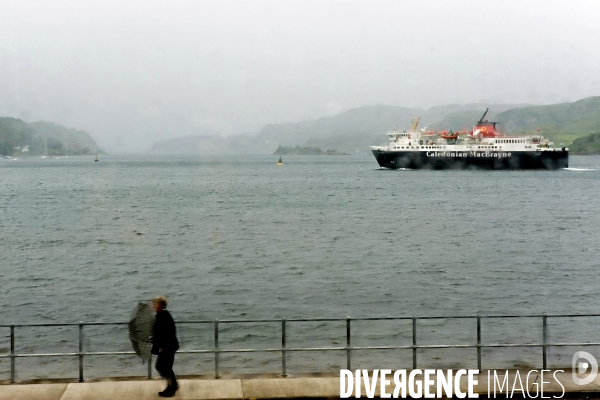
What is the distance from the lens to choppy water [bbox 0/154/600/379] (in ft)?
75.4

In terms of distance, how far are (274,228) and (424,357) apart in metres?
39.9

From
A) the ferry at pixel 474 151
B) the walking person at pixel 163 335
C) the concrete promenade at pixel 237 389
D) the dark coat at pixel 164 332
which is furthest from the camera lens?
the ferry at pixel 474 151

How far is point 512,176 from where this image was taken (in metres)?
141

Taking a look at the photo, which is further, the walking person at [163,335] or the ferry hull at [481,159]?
the ferry hull at [481,159]

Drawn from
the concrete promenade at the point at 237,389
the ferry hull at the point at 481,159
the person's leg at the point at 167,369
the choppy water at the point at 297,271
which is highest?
the ferry hull at the point at 481,159

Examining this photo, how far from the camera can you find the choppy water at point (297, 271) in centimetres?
2297

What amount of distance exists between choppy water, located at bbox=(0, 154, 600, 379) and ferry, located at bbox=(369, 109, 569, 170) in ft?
209

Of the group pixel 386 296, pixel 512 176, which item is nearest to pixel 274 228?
pixel 386 296

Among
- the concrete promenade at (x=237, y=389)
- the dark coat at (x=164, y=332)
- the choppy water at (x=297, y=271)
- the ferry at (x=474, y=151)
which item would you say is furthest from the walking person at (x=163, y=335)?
the ferry at (x=474, y=151)

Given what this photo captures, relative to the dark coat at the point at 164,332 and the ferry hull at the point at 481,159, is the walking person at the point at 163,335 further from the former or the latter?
the ferry hull at the point at 481,159

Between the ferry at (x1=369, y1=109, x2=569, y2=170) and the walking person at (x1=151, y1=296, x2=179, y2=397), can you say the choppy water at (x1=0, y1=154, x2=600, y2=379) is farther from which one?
the ferry at (x1=369, y1=109, x2=569, y2=170)

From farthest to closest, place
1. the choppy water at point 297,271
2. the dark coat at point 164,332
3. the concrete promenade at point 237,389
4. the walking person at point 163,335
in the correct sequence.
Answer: the choppy water at point 297,271
the dark coat at point 164,332
the walking person at point 163,335
the concrete promenade at point 237,389

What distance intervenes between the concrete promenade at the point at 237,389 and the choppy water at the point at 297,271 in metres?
A: 8.22

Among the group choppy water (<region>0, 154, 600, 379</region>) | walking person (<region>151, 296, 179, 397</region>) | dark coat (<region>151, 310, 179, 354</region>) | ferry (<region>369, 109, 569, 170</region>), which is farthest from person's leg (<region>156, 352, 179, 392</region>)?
ferry (<region>369, 109, 569, 170</region>)
